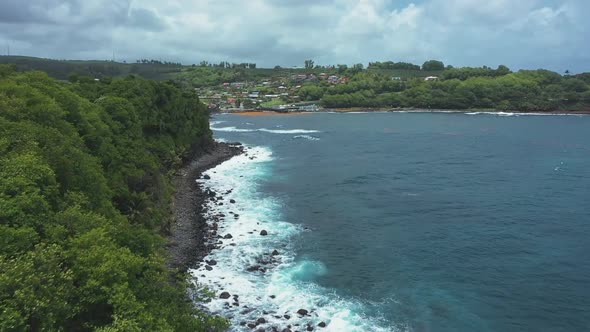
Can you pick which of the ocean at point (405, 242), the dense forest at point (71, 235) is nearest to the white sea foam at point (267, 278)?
the ocean at point (405, 242)

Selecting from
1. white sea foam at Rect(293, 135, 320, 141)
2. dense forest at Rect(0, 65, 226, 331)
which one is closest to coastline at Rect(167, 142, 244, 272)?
dense forest at Rect(0, 65, 226, 331)

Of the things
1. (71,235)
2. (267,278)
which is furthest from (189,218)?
(71,235)

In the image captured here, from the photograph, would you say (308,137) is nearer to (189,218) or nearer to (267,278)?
(189,218)

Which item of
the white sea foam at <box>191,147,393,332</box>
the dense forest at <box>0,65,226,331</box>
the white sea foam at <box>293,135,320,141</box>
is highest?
the dense forest at <box>0,65,226,331</box>

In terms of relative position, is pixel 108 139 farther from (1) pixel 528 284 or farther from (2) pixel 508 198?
(2) pixel 508 198

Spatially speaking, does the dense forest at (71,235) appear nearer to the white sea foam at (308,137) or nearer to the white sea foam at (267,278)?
the white sea foam at (267,278)

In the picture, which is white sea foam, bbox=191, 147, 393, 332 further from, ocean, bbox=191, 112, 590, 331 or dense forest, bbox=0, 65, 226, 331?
dense forest, bbox=0, 65, 226, 331
